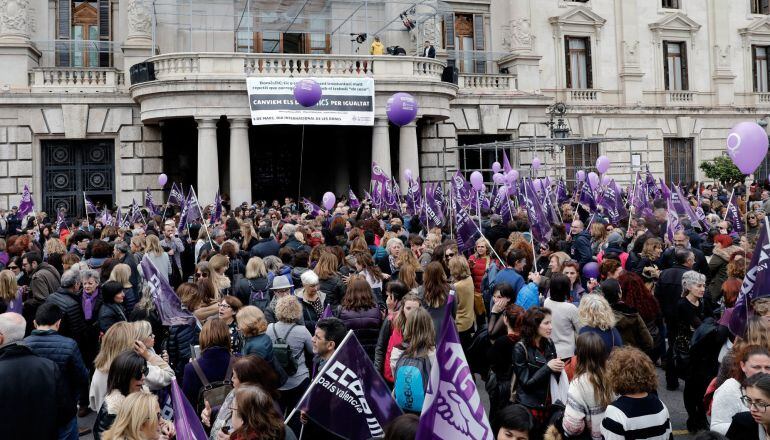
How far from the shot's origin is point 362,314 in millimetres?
7504

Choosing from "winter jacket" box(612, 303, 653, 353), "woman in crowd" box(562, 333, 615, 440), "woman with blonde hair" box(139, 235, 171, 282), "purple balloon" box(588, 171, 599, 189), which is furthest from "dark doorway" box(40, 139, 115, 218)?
"woman in crowd" box(562, 333, 615, 440)

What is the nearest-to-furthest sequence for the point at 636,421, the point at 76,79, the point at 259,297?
the point at 636,421 → the point at 259,297 → the point at 76,79

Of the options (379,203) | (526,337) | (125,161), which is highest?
(125,161)

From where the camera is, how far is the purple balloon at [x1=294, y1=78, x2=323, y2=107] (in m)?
21.5

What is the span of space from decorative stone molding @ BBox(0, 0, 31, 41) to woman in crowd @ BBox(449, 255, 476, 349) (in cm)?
2148

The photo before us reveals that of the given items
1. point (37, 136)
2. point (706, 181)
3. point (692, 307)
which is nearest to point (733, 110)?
point (706, 181)

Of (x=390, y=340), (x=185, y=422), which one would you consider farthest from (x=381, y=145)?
(x=185, y=422)

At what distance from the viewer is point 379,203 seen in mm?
21078

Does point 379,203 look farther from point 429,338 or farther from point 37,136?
point 429,338

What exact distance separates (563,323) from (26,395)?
4353 millimetres

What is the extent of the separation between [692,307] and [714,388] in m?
2.63

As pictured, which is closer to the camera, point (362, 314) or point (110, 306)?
point (362, 314)

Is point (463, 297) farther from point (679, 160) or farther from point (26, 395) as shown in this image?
point (679, 160)

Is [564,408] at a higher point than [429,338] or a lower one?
lower
